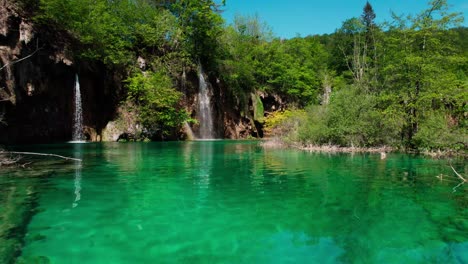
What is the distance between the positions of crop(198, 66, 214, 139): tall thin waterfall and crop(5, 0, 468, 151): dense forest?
2123mm

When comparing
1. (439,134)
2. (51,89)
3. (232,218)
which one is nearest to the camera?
(232,218)

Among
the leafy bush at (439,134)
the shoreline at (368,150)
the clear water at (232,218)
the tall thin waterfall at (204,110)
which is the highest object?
the tall thin waterfall at (204,110)

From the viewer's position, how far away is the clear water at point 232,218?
4.79 meters

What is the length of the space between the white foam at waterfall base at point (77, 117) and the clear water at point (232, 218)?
70.5ft

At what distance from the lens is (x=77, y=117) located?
31781 millimetres

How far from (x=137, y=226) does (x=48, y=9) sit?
26.5m

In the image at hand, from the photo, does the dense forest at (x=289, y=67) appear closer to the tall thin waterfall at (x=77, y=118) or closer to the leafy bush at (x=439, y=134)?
the leafy bush at (x=439, y=134)

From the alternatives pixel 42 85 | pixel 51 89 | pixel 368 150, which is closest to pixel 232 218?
pixel 368 150

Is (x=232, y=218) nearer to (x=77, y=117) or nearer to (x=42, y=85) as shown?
(x=42, y=85)

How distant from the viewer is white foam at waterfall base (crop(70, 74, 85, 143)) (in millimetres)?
31375

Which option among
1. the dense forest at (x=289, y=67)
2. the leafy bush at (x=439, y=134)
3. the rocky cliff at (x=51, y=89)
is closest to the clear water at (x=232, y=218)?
the leafy bush at (x=439, y=134)

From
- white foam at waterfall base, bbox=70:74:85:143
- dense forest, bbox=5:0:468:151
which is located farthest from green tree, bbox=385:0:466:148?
white foam at waterfall base, bbox=70:74:85:143

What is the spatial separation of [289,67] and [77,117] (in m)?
31.9

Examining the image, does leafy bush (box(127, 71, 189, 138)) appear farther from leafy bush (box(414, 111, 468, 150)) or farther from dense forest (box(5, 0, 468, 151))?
leafy bush (box(414, 111, 468, 150))
